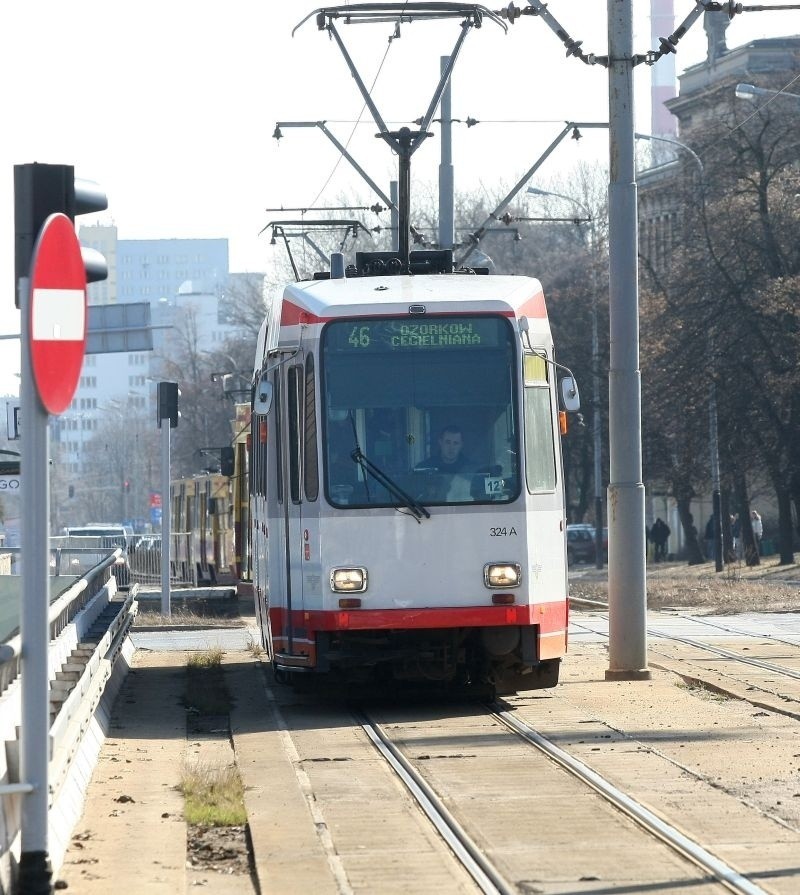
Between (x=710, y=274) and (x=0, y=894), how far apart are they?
38620 millimetres

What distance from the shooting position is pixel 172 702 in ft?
48.6

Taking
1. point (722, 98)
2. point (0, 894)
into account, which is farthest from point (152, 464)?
point (0, 894)

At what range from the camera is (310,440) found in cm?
1366

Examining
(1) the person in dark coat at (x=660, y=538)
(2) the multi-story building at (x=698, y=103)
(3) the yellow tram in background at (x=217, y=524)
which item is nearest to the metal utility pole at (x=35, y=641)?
(3) the yellow tram in background at (x=217, y=524)

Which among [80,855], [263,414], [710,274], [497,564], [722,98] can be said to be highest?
[722,98]

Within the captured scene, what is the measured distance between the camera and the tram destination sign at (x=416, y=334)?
1366 cm

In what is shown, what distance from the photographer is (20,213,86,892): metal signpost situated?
6.35 metres

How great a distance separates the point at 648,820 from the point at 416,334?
582 centimetres

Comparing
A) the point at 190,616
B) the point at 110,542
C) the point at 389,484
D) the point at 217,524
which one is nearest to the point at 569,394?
the point at 389,484

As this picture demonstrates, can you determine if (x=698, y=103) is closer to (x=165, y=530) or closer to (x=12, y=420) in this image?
(x=165, y=530)

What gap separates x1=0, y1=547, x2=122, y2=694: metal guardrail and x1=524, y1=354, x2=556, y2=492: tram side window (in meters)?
3.33

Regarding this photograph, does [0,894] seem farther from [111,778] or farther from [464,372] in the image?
[464,372]

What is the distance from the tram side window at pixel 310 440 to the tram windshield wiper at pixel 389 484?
309mm

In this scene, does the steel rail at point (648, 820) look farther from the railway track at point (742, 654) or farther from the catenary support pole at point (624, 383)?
the catenary support pole at point (624, 383)
